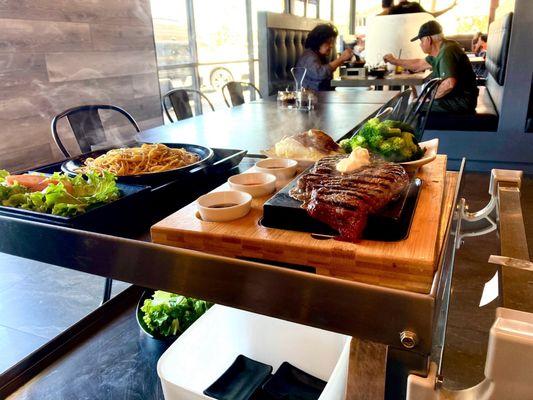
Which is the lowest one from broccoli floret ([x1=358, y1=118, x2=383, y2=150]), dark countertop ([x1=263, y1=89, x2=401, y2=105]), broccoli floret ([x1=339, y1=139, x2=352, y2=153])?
dark countertop ([x1=263, y1=89, x2=401, y2=105])

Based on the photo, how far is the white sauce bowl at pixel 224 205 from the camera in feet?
2.41

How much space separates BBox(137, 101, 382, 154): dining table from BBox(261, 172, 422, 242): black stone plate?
71 centimetres

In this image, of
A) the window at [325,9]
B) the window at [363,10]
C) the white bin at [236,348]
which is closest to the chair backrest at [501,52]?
the white bin at [236,348]

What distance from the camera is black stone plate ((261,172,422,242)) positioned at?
65cm

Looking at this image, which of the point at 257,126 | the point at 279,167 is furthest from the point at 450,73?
the point at 279,167

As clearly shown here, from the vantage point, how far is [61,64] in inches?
120

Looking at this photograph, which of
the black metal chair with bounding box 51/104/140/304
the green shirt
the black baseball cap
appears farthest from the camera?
the black baseball cap

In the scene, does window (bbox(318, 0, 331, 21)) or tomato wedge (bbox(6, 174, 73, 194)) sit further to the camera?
window (bbox(318, 0, 331, 21))

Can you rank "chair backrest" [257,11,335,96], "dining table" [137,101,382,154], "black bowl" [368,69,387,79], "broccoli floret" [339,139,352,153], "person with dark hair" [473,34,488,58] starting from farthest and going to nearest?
"person with dark hair" [473,34,488,58] < "chair backrest" [257,11,335,96] < "black bowl" [368,69,387,79] < "dining table" [137,101,382,154] < "broccoli floret" [339,139,352,153]

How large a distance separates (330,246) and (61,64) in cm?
304

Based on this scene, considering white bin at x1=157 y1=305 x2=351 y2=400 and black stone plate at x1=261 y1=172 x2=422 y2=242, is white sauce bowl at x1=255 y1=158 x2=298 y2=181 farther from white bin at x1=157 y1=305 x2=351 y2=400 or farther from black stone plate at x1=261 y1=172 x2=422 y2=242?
white bin at x1=157 y1=305 x2=351 y2=400

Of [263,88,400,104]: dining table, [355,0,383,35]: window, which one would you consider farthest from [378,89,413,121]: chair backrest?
[355,0,383,35]: window

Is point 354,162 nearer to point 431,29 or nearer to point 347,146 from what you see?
point 347,146

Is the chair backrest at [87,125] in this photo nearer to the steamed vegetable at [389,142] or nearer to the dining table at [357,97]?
the dining table at [357,97]
